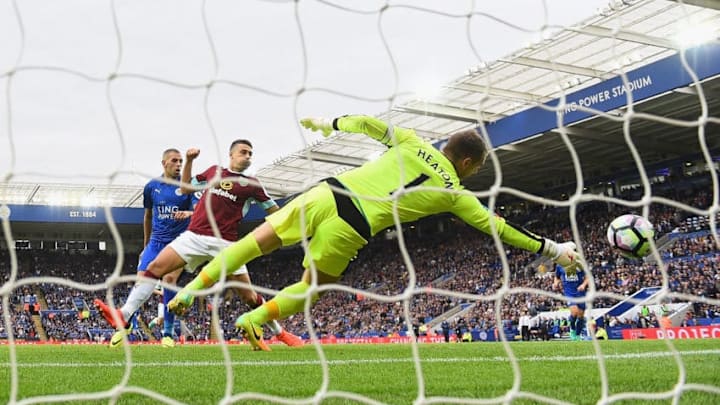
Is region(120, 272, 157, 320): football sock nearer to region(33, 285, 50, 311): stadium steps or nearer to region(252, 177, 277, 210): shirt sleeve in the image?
region(252, 177, 277, 210): shirt sleeve

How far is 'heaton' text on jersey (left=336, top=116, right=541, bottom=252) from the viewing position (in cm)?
371

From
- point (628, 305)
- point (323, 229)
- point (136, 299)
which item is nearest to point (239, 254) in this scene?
point (323, 229)

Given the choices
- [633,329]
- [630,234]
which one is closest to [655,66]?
[633,329]

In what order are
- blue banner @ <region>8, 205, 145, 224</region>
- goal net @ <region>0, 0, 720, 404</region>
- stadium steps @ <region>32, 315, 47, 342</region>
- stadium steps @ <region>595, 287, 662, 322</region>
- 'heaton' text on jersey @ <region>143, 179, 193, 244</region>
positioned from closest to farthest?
goal net @ <region>0, 0, 720, 404</region>, 'heaton' text on jersey @ <region>143, 179, 193, 244</region>, stadium steps @ <region>595, 287, 662, 322</region>, stadium steps @ <region>32, 315, 47, 342</region>, blue banner @ <region>8, 205, 145, 224</region>

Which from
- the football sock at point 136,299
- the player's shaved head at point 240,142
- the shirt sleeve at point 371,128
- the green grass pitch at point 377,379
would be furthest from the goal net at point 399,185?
the football sock at point 136,299

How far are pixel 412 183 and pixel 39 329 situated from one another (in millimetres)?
28191

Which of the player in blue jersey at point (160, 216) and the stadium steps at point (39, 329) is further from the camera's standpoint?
the stadium steps at point (39, 329)

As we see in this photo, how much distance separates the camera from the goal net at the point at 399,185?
2.88 metres

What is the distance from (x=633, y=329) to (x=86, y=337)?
20.1 meters

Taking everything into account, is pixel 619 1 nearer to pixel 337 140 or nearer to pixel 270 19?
pixel 337 140

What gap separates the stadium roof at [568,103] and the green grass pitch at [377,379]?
24.5ft

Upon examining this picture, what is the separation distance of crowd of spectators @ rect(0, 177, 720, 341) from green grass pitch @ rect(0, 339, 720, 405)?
1148 cm

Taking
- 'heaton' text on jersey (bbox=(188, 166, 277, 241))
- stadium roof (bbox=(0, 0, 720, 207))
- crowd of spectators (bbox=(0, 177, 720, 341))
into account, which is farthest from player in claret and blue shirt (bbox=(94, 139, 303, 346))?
crowd of spectators (bbox=(0, 177, 720, 341))

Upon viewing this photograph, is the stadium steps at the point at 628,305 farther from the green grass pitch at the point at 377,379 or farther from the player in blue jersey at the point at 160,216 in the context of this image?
the player in blue jersey at the point at 160,216
